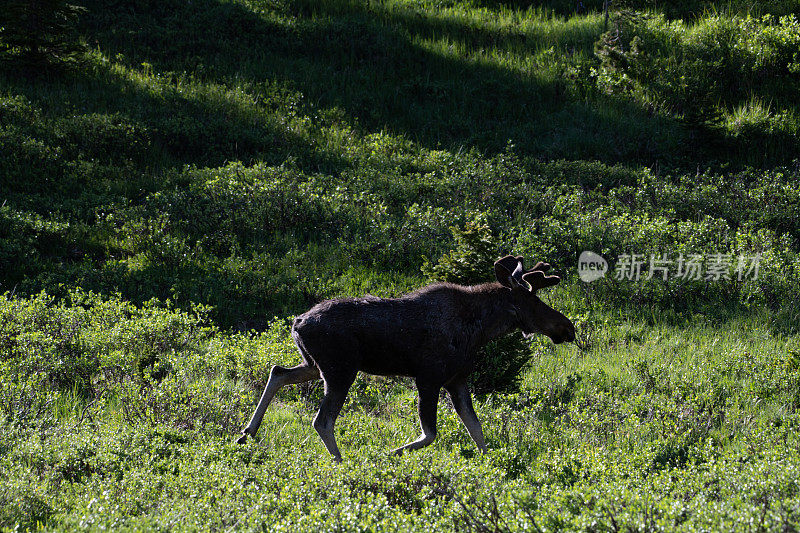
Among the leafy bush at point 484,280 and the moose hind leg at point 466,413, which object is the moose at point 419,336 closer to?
the moose hind leg at point 466,413

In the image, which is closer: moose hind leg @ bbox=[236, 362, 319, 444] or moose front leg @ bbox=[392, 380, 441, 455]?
moose front leg @ bbox=[392, 380, 441, 455]

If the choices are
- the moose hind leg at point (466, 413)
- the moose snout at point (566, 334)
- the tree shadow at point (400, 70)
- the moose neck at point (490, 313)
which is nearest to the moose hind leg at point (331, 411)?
the moose hind leg at point (466, 413)

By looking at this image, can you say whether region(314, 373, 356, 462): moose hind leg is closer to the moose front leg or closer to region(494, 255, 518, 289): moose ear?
the moose front leg

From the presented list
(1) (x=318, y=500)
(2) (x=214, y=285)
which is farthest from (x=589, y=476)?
(2) (x=214, y=285)

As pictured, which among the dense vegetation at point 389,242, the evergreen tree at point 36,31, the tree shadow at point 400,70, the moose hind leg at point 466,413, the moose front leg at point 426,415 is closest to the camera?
the dense vegetation at point 389,242

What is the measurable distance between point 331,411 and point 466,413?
1.50 metres

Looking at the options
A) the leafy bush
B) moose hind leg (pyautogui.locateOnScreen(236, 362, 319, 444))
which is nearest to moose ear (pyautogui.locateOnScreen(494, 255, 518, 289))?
the leafy bush

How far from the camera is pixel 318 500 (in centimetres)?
604

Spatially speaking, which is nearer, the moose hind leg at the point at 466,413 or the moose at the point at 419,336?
the moose at the point at 419,336

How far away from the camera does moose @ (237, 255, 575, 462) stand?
730 cm

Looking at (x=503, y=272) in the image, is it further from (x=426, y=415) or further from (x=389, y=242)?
(x=389, y=242)

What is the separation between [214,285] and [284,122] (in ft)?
28.9

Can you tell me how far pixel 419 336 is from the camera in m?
7.49

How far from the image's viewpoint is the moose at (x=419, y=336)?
730 cm
